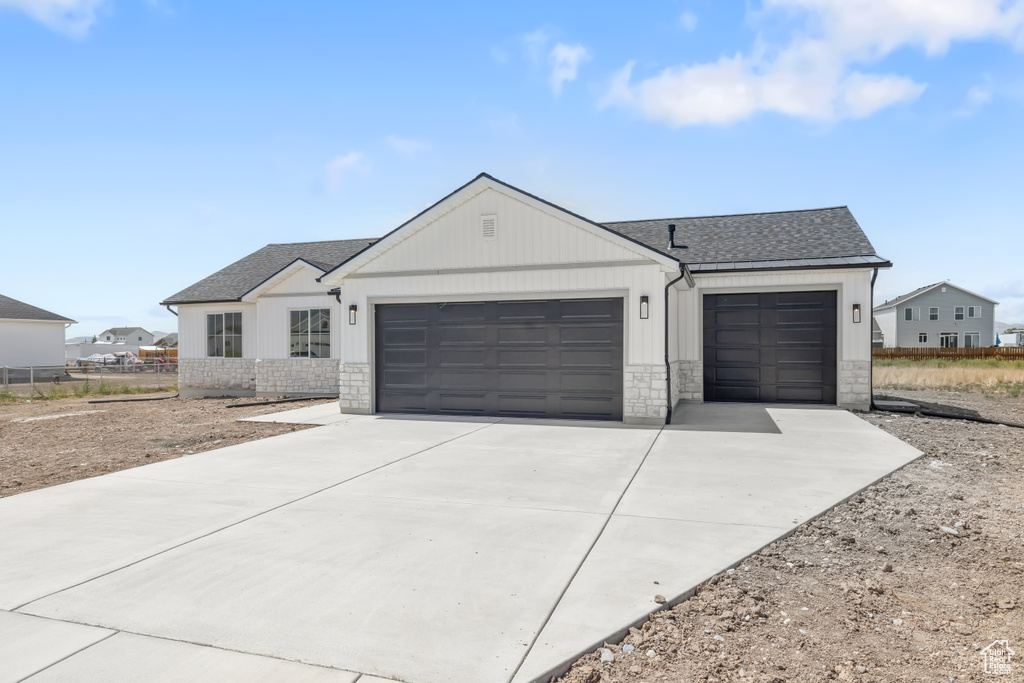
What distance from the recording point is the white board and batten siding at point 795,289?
13188 mm

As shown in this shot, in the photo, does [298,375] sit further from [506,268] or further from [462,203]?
[506,268]

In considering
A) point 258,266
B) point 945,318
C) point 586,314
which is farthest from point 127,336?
point 945,318

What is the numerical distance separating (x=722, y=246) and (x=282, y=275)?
12.9 m

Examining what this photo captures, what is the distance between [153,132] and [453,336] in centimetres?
826

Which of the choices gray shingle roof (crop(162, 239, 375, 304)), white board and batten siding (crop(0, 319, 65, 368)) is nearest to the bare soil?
gray shingle roof (crop(162, 239, 375, 304))

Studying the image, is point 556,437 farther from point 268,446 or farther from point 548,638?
point 548,638

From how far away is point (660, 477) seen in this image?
271 inches

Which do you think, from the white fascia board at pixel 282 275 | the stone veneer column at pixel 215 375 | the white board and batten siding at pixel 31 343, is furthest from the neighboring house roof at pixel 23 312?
the white fascia board at pixel 282 275

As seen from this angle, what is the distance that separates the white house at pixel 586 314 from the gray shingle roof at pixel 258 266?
6278 mm

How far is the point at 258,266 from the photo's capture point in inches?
822

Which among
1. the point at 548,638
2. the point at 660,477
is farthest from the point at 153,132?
the point at 548,638

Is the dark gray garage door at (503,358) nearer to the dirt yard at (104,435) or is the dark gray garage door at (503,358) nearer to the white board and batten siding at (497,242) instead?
the white board and batten siding at (497,242)

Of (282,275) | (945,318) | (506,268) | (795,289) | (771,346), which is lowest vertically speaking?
(771,346)

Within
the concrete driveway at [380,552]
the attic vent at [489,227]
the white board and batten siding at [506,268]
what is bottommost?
the concrete driveway at [380,552]
